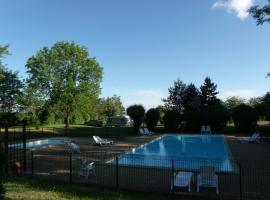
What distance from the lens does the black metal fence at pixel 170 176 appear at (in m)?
10.3

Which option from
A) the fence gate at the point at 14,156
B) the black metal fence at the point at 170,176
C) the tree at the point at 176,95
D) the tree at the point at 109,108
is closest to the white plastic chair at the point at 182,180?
the black metal fence at the point at 170,176

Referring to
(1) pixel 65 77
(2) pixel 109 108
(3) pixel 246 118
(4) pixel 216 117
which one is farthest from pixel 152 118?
(2) pixel 109 108

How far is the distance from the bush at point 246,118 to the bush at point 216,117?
1137 millimetres

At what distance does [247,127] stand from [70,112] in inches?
867

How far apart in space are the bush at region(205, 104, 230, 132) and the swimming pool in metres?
4.78

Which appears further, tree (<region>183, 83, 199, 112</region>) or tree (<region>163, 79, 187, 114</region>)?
tree (<region>163, 79, 187, 114</region>)

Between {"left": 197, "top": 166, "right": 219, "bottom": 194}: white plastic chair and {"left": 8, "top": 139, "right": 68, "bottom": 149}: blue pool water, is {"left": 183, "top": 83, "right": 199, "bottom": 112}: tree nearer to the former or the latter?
{"left": 8, "top": 139, "right": 68, "bottom": 149}: blue pool water

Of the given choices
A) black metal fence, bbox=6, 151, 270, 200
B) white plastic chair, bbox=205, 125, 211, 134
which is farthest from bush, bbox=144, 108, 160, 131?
black metal fence, bbox=6, 151, 270, 200

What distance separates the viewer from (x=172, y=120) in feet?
124

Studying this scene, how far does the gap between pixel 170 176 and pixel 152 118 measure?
1062 inches

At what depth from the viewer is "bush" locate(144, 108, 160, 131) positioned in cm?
3916

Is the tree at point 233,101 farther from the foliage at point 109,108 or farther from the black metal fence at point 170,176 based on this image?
the black metal fence at point 170,176

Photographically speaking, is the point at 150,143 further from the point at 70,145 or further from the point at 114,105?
the point at 114,105

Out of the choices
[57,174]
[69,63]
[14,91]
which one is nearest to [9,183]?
[57,174]
